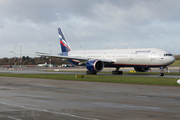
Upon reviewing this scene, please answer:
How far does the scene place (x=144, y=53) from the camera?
4841cm

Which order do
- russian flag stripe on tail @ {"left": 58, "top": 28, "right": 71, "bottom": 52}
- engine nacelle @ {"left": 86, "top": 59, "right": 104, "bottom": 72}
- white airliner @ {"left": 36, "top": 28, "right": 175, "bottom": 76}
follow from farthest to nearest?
russian flag stripe on tail @ {"left": 58, "top": 28, "right": 71, "bottom": 52} → engine nacelle @ {"left": 86, "top": 59, "right": 104, "bottom": 72} → white airliner @ {"left": 36, "top": 28, "right": 175, "bottom": 76}

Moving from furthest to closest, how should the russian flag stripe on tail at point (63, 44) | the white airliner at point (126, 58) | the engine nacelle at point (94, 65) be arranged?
1. the russian flag stripe on tail at point (63, 44)
2. the engine nacelle at point (94, 65)
3. the white airliner at point (126, 58)

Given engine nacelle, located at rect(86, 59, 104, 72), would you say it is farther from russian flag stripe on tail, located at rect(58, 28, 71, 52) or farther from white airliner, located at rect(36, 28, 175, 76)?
russian flag stripe on tail, located at rect(58, 28, 71, 52)

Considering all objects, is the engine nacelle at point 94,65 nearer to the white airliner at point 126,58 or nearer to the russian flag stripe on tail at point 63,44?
the white airliner at point 126,58

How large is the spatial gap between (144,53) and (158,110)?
120 feet

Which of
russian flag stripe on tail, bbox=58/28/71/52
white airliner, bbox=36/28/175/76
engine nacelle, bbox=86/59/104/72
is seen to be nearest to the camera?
white airliner, bbox=36/28/175/76

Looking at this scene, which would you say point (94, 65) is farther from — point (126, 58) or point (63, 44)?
point (63, 44)

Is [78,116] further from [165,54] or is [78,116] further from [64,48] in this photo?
[64,48]

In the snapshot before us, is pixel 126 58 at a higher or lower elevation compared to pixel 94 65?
higher

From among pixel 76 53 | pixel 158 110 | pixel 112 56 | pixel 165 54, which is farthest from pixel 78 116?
pixel 76 53

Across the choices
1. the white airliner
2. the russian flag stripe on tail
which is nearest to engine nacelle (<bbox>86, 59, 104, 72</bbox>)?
the white airliner

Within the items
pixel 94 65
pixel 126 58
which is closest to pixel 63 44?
pixel 94 65

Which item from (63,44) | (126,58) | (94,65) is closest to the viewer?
(94,65)

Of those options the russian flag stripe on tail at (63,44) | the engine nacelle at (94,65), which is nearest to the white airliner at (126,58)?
the engine nacelle at (94,65)
